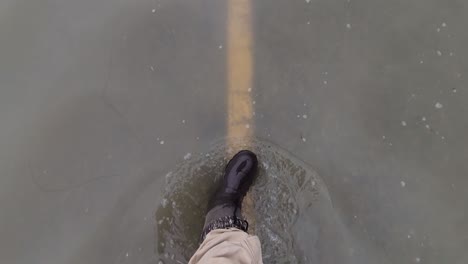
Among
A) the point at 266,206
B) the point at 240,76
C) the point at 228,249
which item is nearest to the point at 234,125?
the point at 240,76

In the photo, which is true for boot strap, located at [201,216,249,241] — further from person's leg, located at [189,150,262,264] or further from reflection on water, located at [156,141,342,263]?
reflection on water, located at [156,141,342,263]

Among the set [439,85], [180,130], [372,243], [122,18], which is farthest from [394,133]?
[122,18]

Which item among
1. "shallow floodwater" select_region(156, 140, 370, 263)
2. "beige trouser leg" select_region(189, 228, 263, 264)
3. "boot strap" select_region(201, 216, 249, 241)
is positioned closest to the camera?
"beige trouser leg" select_region(189, 228, 263, 264)

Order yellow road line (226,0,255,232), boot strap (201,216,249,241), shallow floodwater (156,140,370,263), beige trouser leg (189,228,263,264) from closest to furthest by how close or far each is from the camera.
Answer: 1. beige trouser leg (189,228,263,264)
2. boot strap (201,216,249,241)
3. shallow floodwater (156,140,370,263)
4. yellow road line (226,0,255,232)

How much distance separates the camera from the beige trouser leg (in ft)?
5.95

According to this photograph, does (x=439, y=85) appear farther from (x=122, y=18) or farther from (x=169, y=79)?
(x=122, y=18)

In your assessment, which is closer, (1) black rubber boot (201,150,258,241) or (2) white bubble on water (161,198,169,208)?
(1) black rubber boot (201,150,258,241)

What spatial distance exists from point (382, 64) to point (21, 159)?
1.71 metres

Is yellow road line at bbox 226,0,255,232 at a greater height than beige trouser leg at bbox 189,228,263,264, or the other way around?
yellow road line at bbox 226,0,255,232

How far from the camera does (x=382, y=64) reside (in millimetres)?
2324

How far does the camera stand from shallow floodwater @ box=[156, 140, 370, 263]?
2182mm

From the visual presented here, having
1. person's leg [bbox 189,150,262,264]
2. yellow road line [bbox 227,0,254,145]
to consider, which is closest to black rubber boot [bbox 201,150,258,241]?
person's leg [bbox 189,150,262,264]

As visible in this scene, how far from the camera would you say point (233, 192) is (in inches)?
86.3

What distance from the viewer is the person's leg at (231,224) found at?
183 centimetres
